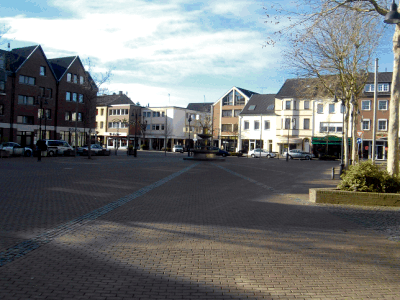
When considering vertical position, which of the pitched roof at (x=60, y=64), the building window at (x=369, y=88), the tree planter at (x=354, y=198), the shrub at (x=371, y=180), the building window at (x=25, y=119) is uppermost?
the pitched roof at (x=60, y=64)

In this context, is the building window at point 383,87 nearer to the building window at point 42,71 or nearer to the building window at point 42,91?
the building window at point 42,91

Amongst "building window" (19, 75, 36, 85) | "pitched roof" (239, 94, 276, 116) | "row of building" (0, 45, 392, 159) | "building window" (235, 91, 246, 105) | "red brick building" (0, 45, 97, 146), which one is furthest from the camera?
"building window" (235, 91, 246, 105)

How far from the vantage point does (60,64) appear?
185 ft

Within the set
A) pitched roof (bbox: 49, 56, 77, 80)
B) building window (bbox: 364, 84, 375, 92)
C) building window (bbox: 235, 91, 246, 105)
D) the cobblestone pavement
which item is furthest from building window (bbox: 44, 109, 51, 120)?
building window (bbox: 364, 84, 375, 92)

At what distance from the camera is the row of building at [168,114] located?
46719 millimetres

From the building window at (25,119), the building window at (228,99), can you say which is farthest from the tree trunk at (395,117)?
the building window at (228,99)

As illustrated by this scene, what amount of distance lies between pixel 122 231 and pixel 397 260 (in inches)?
192

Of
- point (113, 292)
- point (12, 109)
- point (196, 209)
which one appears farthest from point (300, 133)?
point (113, 292)

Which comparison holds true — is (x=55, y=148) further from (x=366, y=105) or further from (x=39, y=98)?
(x=366, y=105)

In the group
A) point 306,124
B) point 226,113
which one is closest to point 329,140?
point 306,124

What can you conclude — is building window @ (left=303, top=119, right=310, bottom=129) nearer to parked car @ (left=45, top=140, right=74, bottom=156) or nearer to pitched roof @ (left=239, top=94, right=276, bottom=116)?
pitched roof @ (left=239, top=94, right=276, bottom=116)

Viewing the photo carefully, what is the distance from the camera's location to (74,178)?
53.1 ft

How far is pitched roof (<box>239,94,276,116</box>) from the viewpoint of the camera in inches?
2595

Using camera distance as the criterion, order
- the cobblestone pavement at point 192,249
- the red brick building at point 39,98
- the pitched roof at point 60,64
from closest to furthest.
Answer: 1. the cobblestone pavement at point 192,249
2. the red brick building at point 39,98
3. the pitched roof at point 60,64
